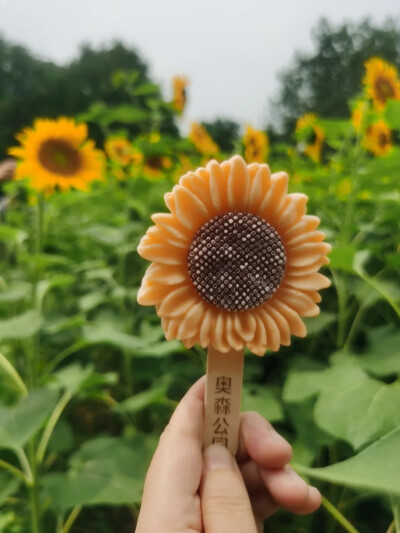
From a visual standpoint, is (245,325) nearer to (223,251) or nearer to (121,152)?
(223,251)

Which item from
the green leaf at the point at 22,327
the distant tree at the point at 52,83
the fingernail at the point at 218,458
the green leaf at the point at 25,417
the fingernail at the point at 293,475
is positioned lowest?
the fingernail at the point at 293,475

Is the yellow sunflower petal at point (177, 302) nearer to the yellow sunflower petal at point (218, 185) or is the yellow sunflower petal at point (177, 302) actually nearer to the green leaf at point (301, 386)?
the yellow sunflower petal at point (218, 185)

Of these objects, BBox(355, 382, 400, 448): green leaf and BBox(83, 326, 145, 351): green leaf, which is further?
BBox(83, 326, 145, 351): green leaf

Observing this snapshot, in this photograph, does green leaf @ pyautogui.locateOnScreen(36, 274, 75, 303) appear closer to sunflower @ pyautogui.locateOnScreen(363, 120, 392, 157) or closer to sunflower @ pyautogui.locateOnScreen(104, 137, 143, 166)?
sunflower @ pyautogui.locateOnScreen(104, 137, 143, 166)

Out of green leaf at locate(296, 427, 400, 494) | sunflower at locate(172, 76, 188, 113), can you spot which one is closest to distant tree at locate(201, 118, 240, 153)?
sunflower at locate(172, 76, 188, 113)

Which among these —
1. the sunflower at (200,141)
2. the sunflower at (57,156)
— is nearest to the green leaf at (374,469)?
the sunflower at (57,156)

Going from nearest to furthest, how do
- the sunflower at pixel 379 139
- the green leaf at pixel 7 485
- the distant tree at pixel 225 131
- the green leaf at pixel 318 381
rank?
the green leaf at pixel 318 381 → the green leaf at pixel 7 485 → the sunflower at pixel 379 139 → the distant tree at pixel 225 131

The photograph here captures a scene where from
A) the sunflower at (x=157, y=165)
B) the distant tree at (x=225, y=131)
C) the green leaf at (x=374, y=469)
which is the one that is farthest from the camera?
the distant tree at (x=225, y=131)
